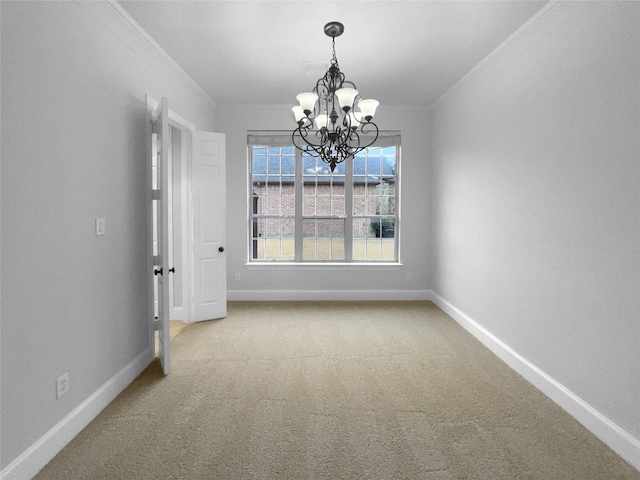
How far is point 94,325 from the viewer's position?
100 inches

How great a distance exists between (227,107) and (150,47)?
7.06 feet

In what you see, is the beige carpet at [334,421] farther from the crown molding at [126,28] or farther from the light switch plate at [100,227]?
the crown molding at [126,28]

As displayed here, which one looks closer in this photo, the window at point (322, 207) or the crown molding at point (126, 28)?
the crown molding at point (126, 28)

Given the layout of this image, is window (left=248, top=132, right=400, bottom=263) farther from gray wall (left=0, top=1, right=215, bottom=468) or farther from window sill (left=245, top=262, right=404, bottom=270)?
gray wall (left=0, top=1, right=215, bottom=468)

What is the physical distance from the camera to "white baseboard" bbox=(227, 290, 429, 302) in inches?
222

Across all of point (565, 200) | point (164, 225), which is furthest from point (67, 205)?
point (565, 200)

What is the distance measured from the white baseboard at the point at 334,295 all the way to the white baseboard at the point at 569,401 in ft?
5.10

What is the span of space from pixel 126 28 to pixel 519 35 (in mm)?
3082

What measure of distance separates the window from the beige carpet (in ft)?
6.78

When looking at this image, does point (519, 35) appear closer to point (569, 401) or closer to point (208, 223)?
point (569, 401)

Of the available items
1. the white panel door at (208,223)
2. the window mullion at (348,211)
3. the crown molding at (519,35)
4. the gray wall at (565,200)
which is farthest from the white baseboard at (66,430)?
the crown molding at (519,35)

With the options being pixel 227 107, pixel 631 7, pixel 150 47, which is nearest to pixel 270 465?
pixel 631 7

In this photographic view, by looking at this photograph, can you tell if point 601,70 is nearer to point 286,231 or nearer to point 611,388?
point 611,388

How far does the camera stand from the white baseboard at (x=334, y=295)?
18.5ft
